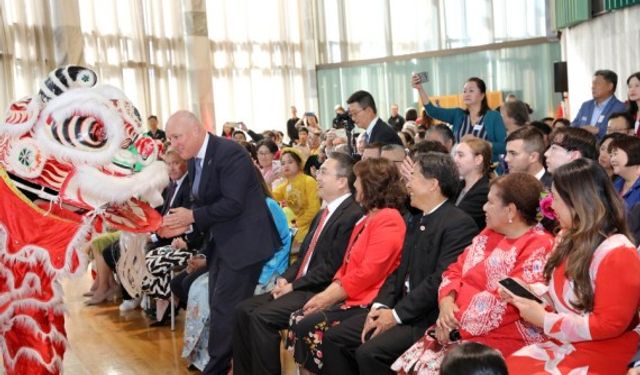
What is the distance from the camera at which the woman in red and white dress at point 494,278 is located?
3129mm

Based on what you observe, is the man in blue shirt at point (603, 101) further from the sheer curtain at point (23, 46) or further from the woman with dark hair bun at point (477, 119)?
the sheer curtain at point (23, 46)

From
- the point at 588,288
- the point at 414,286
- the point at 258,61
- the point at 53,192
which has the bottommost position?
the point at 414,286

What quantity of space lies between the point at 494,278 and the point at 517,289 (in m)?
0.34

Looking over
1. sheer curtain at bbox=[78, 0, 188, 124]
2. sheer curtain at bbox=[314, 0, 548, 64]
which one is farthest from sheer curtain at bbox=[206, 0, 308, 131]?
sheer curtain at bbox=[78, 0, 188, 124]

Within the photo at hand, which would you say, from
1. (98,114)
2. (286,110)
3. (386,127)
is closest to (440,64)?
(286,110)

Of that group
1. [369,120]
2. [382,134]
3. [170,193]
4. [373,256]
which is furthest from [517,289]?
[170,193]

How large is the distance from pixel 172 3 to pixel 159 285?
1204 centimetres

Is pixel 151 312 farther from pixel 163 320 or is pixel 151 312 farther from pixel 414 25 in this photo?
pixel 414 25

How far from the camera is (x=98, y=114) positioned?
10.1 ft

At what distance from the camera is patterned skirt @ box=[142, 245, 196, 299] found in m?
5.95

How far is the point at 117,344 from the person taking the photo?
577cm

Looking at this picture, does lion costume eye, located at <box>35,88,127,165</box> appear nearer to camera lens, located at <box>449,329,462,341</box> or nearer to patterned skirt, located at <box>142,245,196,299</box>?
camera lens, located at <box>449,329,462,341</box>

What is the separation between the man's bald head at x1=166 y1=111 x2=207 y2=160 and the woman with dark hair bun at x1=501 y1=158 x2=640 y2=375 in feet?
7.25

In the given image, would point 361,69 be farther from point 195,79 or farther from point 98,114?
point 98,114
